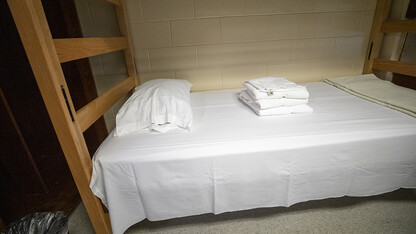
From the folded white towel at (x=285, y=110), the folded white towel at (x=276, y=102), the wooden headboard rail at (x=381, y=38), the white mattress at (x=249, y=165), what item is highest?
the wooden headboard rail at (x=381, y=38)

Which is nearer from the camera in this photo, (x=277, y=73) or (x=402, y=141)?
(x=402, y=141)

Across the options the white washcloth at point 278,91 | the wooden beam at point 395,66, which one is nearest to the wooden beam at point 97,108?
the white washcloth at point 278,91

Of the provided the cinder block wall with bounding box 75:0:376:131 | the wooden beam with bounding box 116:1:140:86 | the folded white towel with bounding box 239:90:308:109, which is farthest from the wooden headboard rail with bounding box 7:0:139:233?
the folded white towel with bounding box 239:90:308:109

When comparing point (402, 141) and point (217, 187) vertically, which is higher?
point (402, 141)

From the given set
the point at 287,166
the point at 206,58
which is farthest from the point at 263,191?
the point at 206,58

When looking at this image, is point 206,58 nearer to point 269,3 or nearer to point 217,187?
point 269,3

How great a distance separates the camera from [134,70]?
1.75 metres

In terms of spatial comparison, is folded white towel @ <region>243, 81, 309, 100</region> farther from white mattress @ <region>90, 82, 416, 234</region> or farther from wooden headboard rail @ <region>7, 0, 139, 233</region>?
wooden headboard rail @ <region>7, 0, 139, 233</region>

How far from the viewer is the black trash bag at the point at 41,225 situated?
101 centimetres

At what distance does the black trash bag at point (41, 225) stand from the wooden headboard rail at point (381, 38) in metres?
2.57

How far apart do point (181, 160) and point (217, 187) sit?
0.24 m

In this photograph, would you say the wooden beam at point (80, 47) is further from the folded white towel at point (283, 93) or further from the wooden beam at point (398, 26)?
the wooden beam at point (398, 26)

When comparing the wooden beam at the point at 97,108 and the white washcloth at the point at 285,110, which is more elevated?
the wooden beam at the point at 97,108

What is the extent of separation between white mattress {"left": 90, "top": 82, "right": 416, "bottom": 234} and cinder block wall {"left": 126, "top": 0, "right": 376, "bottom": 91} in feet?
2.88
